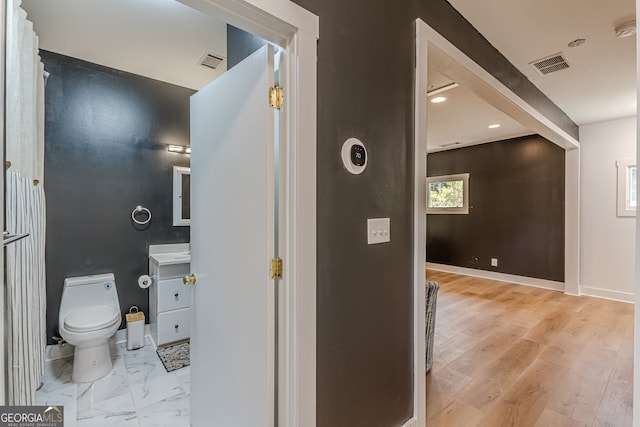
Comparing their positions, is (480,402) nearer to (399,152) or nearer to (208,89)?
(399,152)

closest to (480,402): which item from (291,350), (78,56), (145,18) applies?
(291,350)

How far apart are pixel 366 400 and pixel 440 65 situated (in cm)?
200

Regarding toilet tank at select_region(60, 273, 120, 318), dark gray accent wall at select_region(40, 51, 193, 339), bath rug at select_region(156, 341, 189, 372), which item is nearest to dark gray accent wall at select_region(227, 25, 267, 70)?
dark gray accent wall at select_region(40, 51, 193, 339)

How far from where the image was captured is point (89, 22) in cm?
205

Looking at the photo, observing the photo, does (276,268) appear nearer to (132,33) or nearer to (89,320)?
(89,320)

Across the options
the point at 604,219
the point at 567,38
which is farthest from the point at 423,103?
the point at 604,219

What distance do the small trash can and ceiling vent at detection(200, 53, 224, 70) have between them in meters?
2.35

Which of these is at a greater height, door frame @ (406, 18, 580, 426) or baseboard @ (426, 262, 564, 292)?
door frame @ (406, 18, 580, 426)

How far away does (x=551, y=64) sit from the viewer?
2.60 metres

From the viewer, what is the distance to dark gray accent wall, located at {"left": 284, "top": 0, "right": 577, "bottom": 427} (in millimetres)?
1254

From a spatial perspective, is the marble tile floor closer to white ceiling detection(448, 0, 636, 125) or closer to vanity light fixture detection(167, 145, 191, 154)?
vanity light fixture detection(167, 145, 191, 154)

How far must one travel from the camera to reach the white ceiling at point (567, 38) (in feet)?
6.21

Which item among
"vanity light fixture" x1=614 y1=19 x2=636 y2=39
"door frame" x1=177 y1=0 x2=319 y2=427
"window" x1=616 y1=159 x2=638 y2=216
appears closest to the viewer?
"door frame" x1=177 y1=0 x2=319 y2=427

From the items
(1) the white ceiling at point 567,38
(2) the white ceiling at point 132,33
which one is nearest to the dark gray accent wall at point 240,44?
(2) the white ceiling at point 132,33
